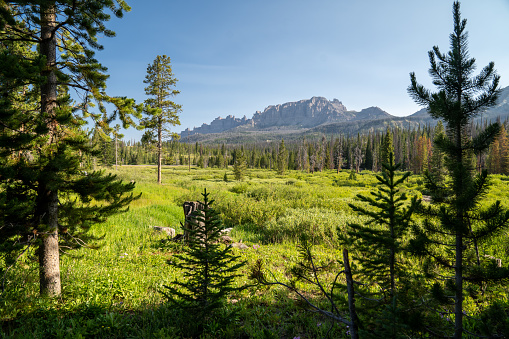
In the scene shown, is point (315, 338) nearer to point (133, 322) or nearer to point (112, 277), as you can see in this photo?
point (133, 322)

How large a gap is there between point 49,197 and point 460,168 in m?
5.64

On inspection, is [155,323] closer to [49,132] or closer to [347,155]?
[49,132]

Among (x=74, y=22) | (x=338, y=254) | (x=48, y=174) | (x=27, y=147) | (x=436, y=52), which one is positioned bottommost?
(x=338, y=254)

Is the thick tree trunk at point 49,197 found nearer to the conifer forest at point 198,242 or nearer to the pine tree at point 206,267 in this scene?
the conifer forest at point 198,242

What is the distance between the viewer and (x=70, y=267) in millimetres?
5109

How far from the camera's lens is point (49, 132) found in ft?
12.2

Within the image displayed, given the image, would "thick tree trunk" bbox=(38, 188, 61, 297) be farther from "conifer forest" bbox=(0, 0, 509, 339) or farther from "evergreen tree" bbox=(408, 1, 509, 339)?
"evergreen tree" bbox=(408, 1, 509, 339)

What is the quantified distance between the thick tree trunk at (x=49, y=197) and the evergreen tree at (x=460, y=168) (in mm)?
5220

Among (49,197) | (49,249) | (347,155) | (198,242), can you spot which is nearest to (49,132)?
(49,197)

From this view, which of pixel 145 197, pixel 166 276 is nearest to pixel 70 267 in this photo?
pixel 166 276

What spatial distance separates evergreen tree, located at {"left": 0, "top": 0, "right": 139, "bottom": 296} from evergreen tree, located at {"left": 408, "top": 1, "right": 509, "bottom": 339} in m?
4.60

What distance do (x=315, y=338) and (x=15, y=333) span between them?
13.5ft

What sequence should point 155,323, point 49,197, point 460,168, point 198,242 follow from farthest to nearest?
point 49,197, point 155,323, point 198,242, point 460,168

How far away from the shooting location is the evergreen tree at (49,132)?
3.24 metres
